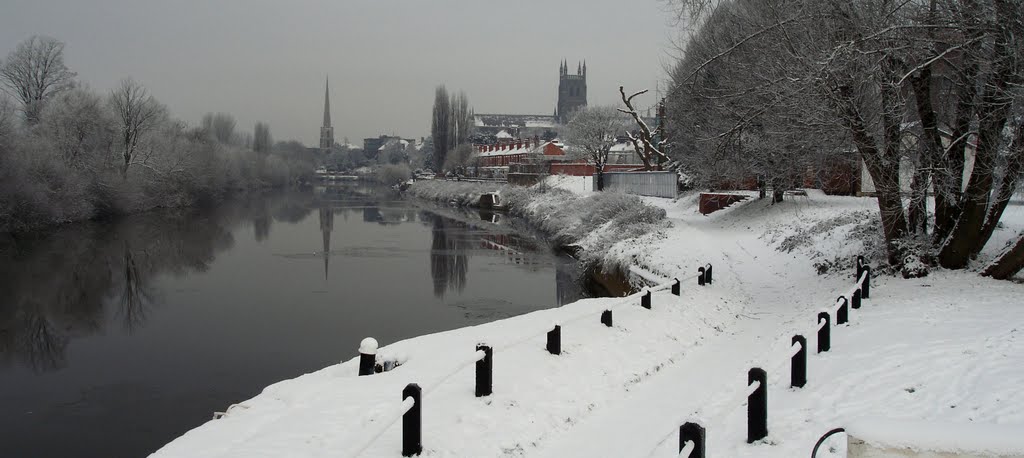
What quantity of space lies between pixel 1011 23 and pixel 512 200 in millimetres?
46518

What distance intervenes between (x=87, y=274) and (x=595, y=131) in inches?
1789

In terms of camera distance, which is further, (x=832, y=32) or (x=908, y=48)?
(x=832, y=32)

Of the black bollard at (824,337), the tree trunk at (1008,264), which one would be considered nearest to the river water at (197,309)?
the black bollard at (824,337)

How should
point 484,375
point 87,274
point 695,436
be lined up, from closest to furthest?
point 695,436 < point 484,375 < point 87,274

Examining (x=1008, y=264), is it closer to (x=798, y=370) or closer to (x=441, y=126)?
(x=798, y=370)

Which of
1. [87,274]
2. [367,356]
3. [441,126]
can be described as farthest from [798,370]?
[441,126]

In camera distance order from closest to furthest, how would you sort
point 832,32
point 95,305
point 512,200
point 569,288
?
point 832,32 < point 95,305 < point 569,288 < point 512,200

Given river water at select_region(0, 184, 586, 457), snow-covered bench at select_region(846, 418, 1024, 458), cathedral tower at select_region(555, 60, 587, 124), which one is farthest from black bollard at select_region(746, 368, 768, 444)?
cathedral tower at select_region(555, 60, 587, 124)

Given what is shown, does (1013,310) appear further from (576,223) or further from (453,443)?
(576,223)

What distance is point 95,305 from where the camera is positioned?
19719 mm

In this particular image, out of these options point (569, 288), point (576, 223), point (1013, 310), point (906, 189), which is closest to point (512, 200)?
point (576, 223)

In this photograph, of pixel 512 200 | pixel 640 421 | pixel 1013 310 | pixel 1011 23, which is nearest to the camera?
pixel 640 421

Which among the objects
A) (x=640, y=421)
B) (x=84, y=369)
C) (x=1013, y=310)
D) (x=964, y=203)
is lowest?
(x=84, y=369)

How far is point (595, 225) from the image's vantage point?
98.7 feet
